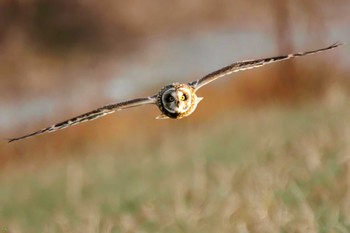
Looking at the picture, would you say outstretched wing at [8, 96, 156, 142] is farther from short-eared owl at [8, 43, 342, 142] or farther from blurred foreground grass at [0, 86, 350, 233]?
blurred foreground grass at [0, 86, 350, 233]

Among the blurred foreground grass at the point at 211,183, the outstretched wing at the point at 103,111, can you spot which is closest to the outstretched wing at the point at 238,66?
the outstretched wing at the point at 103,111

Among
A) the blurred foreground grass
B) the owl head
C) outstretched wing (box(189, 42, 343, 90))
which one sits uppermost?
outstretched wing (box(189, 42, 343, 90))

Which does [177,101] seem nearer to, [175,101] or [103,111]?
[175,101]

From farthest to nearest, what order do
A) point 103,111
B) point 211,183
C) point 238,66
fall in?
point 211,183, point 238,66, point 103,111

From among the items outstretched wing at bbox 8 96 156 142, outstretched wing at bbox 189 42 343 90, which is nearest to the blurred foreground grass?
outstretched wing at bbox 189 42 343 90

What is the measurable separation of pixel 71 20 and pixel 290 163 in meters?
17.3

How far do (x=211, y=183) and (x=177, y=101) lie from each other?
2859 mm

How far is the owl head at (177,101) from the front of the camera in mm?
3791

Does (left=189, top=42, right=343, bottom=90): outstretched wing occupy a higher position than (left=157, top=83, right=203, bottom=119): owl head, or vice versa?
(left=189, top=42, right=343, bottom=90): outstretched wing

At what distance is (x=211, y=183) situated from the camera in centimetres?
662

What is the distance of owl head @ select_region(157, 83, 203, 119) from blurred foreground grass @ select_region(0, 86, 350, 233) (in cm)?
112

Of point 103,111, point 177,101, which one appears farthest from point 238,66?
point 103,111

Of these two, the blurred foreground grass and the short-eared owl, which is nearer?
the short-eared owl

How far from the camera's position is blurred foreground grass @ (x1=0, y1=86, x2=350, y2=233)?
533 cm
